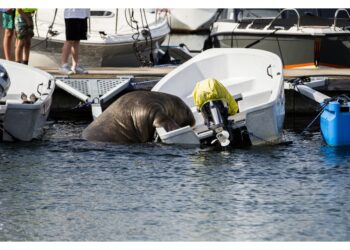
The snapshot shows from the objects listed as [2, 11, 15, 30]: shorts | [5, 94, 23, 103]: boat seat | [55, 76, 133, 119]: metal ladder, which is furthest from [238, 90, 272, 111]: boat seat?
[2, 11, 15, 30]: shorts

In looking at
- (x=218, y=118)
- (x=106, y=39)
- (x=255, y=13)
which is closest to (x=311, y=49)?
(x=255, y=13)

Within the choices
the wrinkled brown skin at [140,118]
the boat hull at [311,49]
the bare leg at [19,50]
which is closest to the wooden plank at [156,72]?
the bare leg at [19,50]

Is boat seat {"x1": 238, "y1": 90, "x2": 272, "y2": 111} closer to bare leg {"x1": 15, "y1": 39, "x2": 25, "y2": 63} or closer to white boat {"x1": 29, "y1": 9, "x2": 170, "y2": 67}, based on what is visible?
bare leg {"x1": 15, "y1": 39, "x2": 25, "y2": 63}

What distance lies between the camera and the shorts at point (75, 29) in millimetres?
18828

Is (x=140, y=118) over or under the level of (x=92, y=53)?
over

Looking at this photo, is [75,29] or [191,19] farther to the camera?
[191,19]

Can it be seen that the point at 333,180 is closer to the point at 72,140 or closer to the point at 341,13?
the point at 72,140

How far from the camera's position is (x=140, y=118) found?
624 inches

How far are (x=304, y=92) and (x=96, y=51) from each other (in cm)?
593

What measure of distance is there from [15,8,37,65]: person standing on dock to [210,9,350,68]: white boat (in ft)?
16.5

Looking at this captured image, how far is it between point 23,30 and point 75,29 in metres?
0.93

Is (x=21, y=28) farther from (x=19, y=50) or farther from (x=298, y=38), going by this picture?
(x=298, y=38)

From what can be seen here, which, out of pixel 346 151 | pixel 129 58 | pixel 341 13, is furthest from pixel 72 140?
pixel 341 13

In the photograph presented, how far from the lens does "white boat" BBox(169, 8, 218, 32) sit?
137 feet
